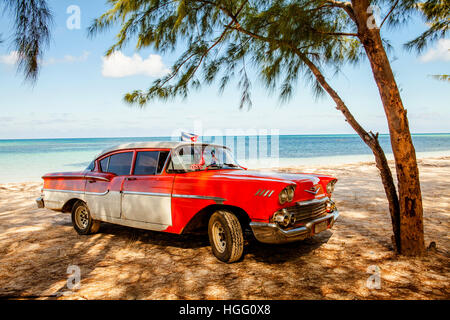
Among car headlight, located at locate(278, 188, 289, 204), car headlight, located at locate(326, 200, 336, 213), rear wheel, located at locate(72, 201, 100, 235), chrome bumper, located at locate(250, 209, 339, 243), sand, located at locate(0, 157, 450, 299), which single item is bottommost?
sand, located at locate(0, 157, 450, 299)

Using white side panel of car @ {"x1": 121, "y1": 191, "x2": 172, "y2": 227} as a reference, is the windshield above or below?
above

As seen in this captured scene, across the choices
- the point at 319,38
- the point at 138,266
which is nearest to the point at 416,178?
the point at 319,38

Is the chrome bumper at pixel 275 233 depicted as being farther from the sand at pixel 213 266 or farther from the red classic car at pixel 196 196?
the sand at pixel 213 266

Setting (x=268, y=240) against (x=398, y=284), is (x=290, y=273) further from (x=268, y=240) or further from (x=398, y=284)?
(x=398, y=284)

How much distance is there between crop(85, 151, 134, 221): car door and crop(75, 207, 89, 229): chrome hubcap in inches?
14.5

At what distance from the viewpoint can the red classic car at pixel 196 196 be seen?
365 cm

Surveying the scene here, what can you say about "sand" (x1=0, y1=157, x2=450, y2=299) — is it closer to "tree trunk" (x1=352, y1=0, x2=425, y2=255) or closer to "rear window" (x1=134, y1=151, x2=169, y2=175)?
"tree trunk" (x1=352, y1=0, x2=425, y2=255)

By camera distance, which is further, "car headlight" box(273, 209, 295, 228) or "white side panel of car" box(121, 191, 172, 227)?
"white side panel of car" box(121, 191, 172, 227)

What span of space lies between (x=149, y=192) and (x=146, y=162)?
0.53m

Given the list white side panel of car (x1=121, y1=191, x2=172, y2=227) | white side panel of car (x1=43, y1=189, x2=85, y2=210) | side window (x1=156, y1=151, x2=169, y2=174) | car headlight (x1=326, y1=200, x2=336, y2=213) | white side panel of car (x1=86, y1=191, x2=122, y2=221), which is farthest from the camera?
white side panel of car (x1=43, y1=189, x2=85, y2=210)

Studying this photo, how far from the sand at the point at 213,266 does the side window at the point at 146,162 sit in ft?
3.74

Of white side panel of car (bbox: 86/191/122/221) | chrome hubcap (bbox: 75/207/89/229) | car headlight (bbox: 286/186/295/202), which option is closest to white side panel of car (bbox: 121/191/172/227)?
white side panel of car (bbox: 86/191/122/221)

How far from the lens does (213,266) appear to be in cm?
385

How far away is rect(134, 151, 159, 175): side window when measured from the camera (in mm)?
4680
